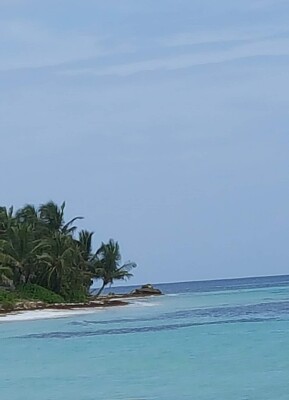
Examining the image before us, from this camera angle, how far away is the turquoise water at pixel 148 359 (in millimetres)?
15102

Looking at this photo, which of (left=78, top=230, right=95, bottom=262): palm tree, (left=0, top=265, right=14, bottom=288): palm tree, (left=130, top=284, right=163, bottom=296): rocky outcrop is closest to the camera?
(left=0, top=265, right=14, bottom=288): palm tree

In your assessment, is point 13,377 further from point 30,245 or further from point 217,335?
point 30,245

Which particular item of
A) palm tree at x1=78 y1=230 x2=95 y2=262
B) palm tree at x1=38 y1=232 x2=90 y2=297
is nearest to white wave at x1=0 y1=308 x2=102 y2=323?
palm tree at x1=38 y1=232 x2=90 y2=297

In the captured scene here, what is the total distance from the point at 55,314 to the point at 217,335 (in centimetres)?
1423

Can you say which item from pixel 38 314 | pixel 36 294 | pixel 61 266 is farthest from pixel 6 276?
pixel 38 314

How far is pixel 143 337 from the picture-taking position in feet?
85.3

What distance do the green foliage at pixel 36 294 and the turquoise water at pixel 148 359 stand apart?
32.2 feet

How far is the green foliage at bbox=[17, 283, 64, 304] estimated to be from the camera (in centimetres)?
4327

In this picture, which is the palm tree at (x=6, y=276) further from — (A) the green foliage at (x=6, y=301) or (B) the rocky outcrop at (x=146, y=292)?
(B) the rocky outcrop at (x=146, y=292)

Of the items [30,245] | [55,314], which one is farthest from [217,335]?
[30,245]

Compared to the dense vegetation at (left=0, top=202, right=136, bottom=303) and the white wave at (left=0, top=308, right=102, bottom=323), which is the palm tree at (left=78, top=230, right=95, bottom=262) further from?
the white wave at (left=0, top=308, right=102, bottom=323)

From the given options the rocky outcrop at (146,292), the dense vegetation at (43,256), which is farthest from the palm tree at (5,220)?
the rocky outcrop at (146,292)

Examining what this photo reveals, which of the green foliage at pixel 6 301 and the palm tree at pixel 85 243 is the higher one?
the palm tree at pixel 85 243

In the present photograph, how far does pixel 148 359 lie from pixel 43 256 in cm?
2380
